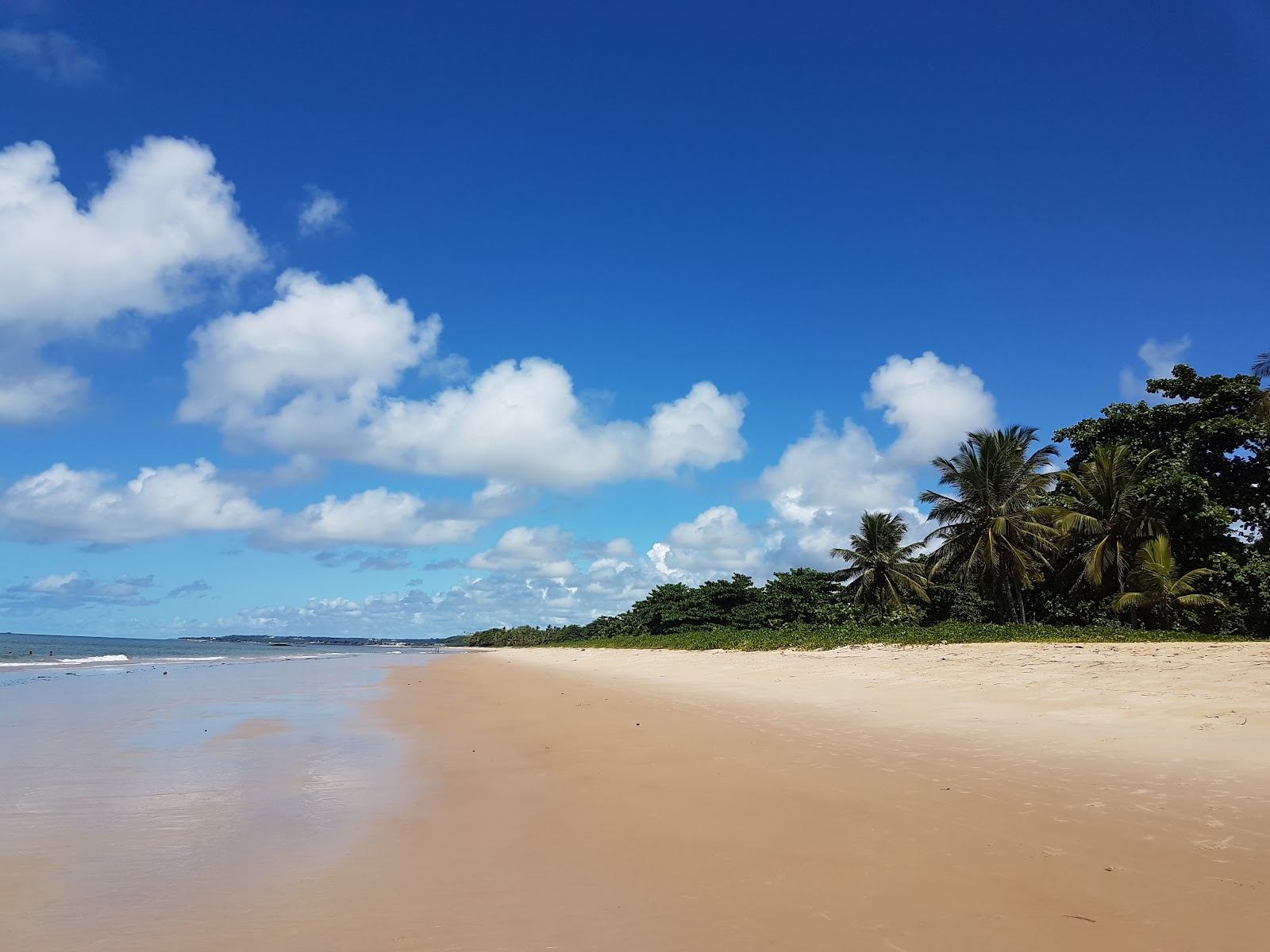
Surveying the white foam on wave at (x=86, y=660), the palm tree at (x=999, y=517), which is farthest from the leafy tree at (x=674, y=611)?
the white foam on wave at (x=86, y=660)

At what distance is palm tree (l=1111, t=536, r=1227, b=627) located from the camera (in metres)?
27.0

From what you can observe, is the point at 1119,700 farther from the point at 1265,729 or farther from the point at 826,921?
the point at 826,921

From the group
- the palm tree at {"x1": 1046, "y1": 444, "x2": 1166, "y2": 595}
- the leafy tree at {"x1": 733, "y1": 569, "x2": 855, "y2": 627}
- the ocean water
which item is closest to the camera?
the ocean water

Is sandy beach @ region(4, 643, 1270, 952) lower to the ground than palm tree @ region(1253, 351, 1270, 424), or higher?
lower

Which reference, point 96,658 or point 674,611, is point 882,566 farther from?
point 96,658

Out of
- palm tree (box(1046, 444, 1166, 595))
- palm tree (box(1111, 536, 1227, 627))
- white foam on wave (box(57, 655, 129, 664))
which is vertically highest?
palm tree (box(1046, 444, 1166, 595))

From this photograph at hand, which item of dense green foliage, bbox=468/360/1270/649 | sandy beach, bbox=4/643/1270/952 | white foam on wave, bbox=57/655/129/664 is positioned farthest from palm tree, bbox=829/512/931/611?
→ white foam on wave, bbox=57/655/129/664

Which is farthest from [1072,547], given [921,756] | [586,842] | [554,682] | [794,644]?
[586,842]

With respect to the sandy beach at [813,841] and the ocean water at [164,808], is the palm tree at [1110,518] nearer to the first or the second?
the sandy beach at [813,841]

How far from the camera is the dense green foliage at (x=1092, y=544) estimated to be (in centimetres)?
2734

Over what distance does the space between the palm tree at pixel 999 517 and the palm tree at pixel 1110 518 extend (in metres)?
2.13

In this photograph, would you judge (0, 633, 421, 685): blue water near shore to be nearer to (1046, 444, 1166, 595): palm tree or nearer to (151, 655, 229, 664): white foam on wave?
(151, 655, 229, 664): white foam on wave

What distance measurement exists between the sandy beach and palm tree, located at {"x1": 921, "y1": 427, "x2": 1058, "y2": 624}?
24.8 m

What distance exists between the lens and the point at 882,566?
45.2 metres
